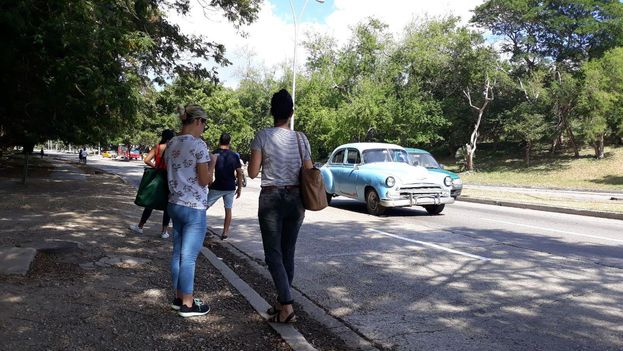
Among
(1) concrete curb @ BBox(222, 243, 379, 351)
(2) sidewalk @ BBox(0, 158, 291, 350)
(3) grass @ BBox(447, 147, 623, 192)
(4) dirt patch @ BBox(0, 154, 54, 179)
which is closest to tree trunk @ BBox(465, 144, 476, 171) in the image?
(3) grass @ BBox(447, 147, 623, 192)

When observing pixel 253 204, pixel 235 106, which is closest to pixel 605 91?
pixel 253 204

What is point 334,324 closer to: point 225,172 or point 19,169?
point 225,172

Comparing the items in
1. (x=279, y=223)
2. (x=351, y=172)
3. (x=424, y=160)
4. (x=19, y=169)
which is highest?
(x=424, y=160)

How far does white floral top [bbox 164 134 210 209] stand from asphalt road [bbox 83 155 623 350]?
1809mm

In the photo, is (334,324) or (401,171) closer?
(334,324)

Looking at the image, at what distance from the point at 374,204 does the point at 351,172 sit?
1.29 metres

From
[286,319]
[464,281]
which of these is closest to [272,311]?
[286,319]

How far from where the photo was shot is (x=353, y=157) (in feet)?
44.0

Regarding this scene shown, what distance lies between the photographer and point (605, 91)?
3256 centimetres

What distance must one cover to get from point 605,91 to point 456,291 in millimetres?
33385

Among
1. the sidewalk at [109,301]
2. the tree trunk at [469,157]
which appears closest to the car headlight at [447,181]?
the sidewalk at [109,301]

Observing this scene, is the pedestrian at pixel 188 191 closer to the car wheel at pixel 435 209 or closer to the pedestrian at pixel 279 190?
the pedestrian at pixel 279 190

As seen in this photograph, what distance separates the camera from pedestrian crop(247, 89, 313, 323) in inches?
159

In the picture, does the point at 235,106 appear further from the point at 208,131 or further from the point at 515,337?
the point at 515,337
